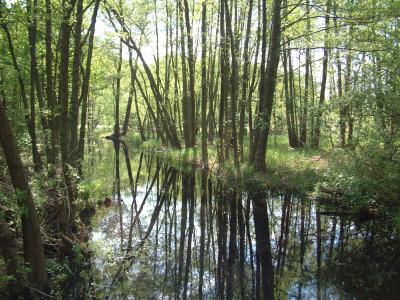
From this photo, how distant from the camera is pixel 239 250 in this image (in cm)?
868

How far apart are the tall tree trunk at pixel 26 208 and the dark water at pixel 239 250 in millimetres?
1085

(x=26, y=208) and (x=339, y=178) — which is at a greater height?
(x=26, y=208)

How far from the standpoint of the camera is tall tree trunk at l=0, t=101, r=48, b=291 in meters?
5.31

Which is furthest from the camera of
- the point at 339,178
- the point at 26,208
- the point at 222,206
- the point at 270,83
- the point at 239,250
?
the point at 270,83

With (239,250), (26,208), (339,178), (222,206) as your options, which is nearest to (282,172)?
(222,206)

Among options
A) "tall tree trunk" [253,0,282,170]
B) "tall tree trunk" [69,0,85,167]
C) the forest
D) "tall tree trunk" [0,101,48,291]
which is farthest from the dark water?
"tall tree trunk" [69,0,85,167]

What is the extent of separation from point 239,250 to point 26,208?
4854 mm

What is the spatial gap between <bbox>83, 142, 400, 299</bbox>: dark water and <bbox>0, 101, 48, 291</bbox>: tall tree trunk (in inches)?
42.7

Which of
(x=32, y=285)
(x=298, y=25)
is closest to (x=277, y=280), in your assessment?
(x=32, y=285)

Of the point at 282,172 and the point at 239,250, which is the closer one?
the point at 239,250

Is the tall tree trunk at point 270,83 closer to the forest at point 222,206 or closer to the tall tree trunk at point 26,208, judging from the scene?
the forest at point 222,206

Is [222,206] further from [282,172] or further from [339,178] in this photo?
[339,178]

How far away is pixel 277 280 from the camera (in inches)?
278

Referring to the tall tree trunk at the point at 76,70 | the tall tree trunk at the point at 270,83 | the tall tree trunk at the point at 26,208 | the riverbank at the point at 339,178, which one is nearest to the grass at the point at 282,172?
the riverbank at the point at 339,178
